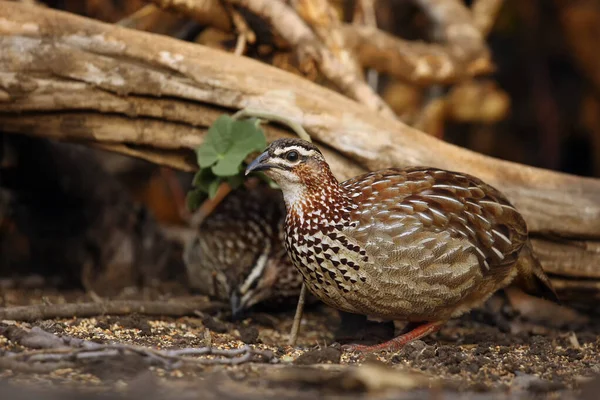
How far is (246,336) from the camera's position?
4.54 m

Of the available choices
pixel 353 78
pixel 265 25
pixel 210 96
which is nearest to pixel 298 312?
pixel 210 96

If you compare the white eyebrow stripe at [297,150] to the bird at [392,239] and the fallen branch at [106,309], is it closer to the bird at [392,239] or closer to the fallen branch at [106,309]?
the bird at [392,239]

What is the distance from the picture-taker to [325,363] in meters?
3.79

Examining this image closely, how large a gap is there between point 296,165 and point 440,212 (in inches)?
32.0

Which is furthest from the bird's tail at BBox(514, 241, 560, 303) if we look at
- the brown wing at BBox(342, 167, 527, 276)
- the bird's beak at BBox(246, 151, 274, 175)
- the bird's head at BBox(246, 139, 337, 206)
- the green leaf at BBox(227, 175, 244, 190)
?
the green leaf at BBox(227, 175, 244, 190)

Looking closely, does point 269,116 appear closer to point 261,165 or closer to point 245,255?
point 261,165

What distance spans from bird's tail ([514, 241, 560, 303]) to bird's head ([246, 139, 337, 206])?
1.31 metres

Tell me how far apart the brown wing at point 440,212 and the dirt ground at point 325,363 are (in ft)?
1.77

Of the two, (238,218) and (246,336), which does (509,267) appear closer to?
(246,336)

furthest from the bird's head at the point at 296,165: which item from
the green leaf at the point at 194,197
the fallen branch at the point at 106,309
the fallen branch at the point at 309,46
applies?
the fallen branch at the point at 309,46

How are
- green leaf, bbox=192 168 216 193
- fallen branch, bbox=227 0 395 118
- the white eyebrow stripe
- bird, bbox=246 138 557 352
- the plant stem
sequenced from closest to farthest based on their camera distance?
bird, bbox=246 138 557 352
the white eyebrow stripe
the plant stem
green leaf, bbox=192 168 216 193
fallen branch, bbox=227 0 395 118

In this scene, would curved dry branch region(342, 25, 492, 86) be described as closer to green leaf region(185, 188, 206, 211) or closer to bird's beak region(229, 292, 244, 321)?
green leaf region(185, 188, 206, 211)

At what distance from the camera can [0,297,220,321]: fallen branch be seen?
14.4 ft

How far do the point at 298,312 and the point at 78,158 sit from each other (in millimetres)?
2859
